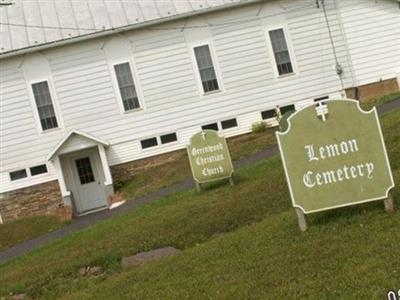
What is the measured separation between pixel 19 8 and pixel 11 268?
14733mm

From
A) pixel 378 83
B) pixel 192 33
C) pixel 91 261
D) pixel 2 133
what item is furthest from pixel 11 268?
pixel 378 83

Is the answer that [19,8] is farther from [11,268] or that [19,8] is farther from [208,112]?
[11,268]

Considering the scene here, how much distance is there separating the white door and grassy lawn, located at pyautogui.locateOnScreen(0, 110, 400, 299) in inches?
327

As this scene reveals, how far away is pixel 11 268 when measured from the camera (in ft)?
43.8

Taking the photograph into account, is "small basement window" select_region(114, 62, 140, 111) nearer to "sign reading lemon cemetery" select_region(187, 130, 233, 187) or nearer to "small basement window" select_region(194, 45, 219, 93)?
"small basement window" select_region(194, 45, 219, 93)

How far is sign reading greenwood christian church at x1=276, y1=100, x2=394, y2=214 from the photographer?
7383 millimetres

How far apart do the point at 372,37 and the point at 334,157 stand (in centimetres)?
1785

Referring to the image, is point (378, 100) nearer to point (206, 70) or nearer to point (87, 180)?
point (206, 70)

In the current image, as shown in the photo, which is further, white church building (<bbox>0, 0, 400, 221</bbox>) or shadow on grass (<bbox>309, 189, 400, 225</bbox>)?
white church building (<bbox>0, 0, 400, 221</bbox>)

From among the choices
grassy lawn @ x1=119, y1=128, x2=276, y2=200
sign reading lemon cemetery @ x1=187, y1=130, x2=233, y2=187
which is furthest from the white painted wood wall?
sign reading lemon cemetery @ x1=187, y1=130, x2=233, y2=187

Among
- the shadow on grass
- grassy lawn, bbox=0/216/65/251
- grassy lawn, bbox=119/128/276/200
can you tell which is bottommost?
grassy lawn, bbox=0/216/65/251

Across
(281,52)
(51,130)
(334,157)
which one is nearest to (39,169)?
(51,130)

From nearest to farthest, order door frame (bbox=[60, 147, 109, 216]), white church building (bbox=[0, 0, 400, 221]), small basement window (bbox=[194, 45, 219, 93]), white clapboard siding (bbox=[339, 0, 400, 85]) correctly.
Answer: white church building (bbox=[0, 0, 400, 221])
door frame (bbox=[60, 147, 109, 216])
small basement window (bbox=[194, 45, 219, 93])
white clapboard siding (bbox=[339, 0, 400, 85])

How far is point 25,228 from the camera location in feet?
69.7
